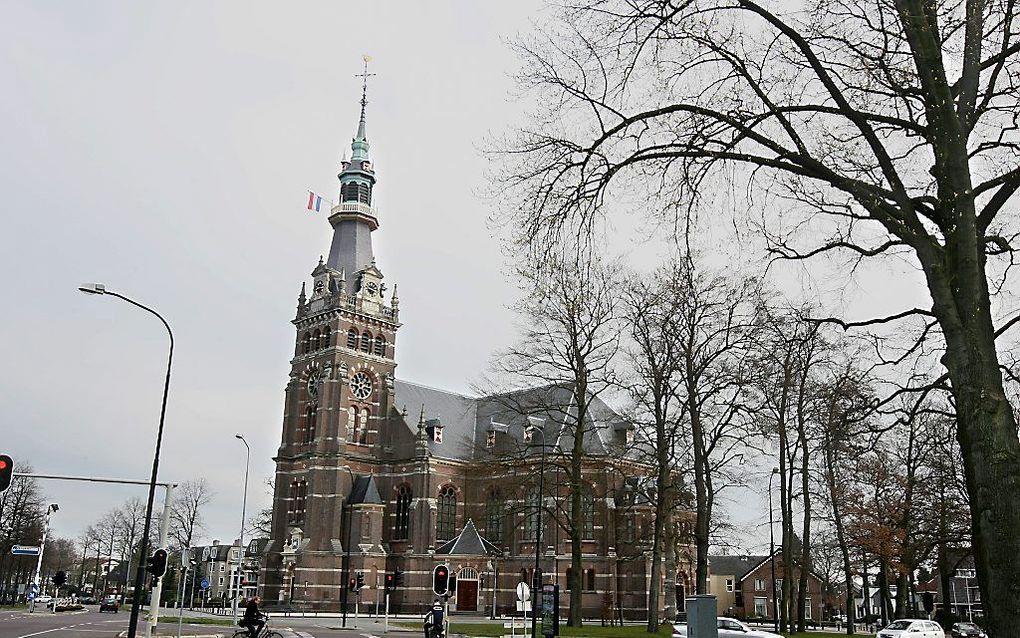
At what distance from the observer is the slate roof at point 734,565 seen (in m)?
89.6

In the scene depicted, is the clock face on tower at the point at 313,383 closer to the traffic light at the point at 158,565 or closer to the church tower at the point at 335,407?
the church tower at the point at 335,407

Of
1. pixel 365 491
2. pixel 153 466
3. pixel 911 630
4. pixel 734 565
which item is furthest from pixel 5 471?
pixel 734 565

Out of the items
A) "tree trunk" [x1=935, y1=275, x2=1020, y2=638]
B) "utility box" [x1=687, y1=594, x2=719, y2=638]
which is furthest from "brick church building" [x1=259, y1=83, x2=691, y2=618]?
"tree trunk" [x1=935, y1=275, x2=1020, y2=638]

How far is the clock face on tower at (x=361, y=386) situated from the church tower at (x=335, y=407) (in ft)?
0.31

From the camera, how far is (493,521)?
68.4 m

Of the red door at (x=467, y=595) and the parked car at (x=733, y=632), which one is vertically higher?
the parked car at (x=733, y=632)

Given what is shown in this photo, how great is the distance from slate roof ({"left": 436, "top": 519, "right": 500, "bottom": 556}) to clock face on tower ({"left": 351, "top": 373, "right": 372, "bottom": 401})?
1329 centimetres

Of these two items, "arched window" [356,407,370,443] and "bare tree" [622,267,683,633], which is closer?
"bare tree" [622,267,683,633]

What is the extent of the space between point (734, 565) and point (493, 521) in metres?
36.6

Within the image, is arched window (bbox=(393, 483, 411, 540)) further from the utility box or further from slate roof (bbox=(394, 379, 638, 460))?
the utility box

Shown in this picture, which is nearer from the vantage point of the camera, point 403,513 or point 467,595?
point 467,595

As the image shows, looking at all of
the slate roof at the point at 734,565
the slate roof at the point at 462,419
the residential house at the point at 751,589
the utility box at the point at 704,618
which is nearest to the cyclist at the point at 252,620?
the utility box at the point at 704,618

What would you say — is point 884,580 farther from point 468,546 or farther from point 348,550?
point 348,550

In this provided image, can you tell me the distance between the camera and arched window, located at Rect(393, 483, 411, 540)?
66438mm
